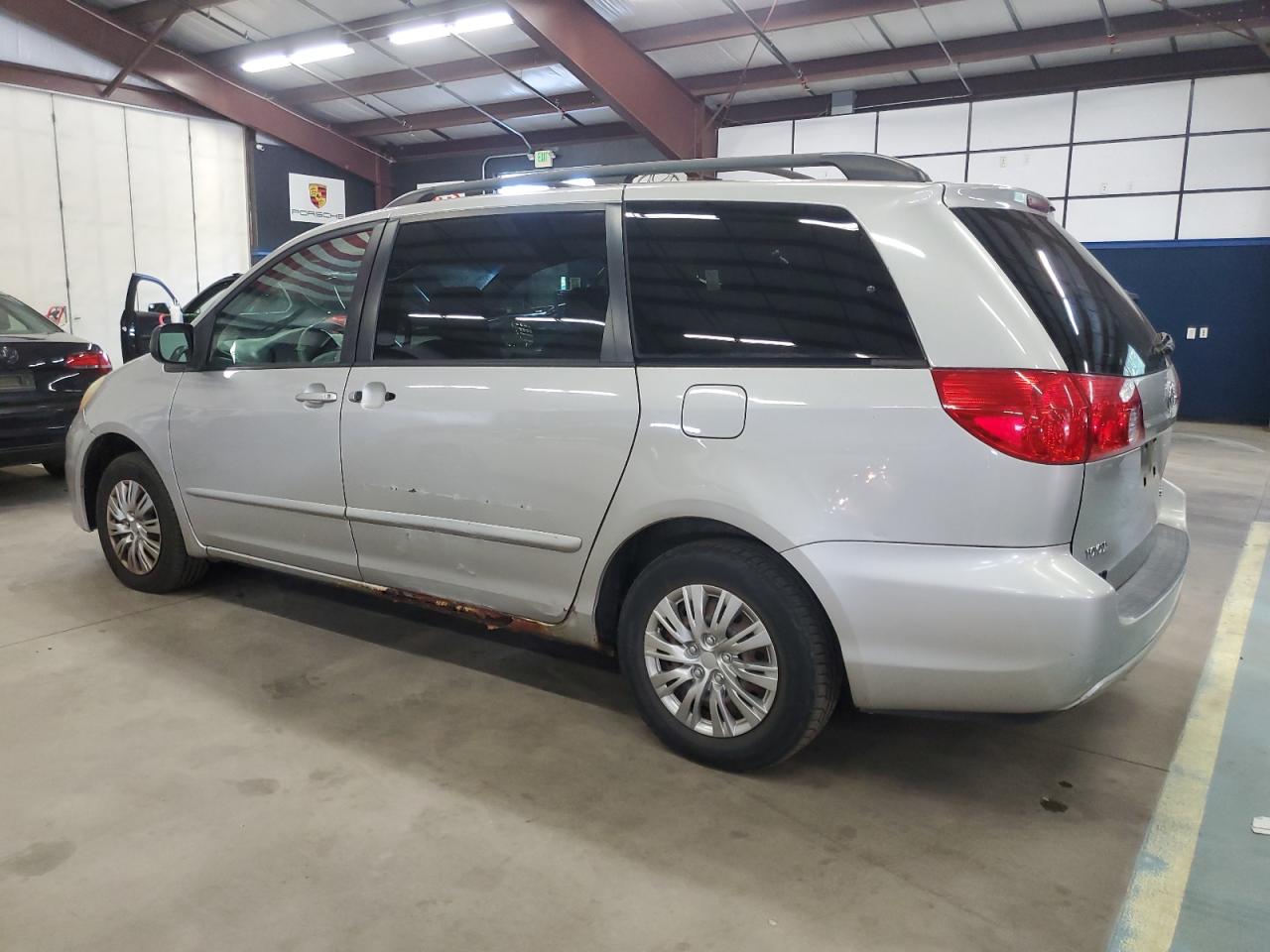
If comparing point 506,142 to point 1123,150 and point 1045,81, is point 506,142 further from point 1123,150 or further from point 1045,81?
point 1123,150

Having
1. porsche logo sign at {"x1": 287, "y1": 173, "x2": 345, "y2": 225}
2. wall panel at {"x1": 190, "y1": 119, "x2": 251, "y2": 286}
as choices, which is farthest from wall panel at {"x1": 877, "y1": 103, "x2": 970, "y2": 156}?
wall panel at {"x1": 190, "y1": 119, "x2": 251, "y2": 286}

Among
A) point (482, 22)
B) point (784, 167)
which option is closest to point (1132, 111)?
point (482, 22)

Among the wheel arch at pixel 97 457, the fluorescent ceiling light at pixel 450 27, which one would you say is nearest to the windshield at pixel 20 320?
the wheel arch at pixel 97 457

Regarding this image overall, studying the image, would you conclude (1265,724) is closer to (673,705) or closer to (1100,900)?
(1100,900)

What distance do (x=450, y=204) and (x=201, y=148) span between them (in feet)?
49.7

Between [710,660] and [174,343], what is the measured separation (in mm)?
2538

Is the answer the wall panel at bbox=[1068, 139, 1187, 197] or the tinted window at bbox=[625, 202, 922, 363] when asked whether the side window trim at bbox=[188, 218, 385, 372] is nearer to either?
the tinted window at bbox=[625, 202, 922, 363]

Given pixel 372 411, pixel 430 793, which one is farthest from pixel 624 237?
pixel 430 793

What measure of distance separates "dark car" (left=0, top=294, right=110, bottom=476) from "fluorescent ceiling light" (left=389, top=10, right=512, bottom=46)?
700 cm

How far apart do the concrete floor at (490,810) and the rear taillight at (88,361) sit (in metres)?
3.10

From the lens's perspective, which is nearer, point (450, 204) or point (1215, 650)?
point (450, 204)

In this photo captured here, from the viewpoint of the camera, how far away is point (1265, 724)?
2850 millimetres

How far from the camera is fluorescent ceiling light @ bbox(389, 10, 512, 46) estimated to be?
1142 centimetres

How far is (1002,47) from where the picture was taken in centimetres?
1149
